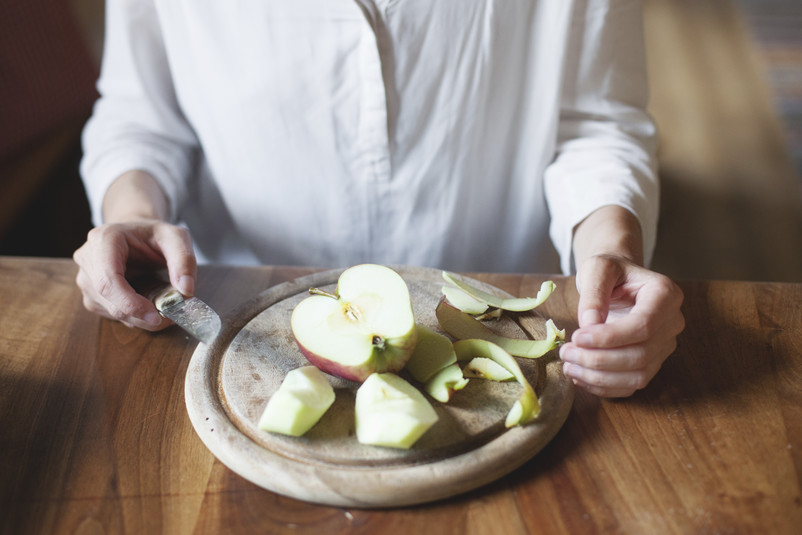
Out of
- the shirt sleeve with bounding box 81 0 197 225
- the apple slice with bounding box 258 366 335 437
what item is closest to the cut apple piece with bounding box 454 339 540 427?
the apple slice with bounding box 258 366 335 437

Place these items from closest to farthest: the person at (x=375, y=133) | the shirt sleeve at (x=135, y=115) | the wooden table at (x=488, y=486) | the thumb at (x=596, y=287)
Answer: the wooden table at (x=488, y=486)
the thumb at (x=596, y=287)
the person at (x=375, y=133)
the shirt sleeve at (x=135, y=115)

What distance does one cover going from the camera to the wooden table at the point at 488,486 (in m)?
0.58

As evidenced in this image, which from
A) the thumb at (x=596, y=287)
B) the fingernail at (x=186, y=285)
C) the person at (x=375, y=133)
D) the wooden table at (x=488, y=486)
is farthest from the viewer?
the person at (x=375, y=133)

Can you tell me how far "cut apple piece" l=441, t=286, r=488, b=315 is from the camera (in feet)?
2.60

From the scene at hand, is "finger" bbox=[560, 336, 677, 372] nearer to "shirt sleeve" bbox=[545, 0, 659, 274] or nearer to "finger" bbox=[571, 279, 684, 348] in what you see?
"finger" bbox=[571, 279, 684, 348]

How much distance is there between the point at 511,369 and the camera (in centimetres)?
68

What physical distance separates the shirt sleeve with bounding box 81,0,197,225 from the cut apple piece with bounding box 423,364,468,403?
0.60m

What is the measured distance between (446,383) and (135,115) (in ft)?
2.42

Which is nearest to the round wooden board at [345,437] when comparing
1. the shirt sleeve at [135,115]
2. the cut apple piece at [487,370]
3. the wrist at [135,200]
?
the cut apple piece at [487,370]

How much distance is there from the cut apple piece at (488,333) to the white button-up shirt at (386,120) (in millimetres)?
253

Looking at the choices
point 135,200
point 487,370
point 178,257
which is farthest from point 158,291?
point 487,370

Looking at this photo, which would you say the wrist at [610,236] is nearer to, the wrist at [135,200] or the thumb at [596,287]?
the thumb at [596,287]

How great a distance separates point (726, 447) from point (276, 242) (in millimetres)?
775

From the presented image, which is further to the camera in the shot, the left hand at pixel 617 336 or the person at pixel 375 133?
the person at pixel 375 133
